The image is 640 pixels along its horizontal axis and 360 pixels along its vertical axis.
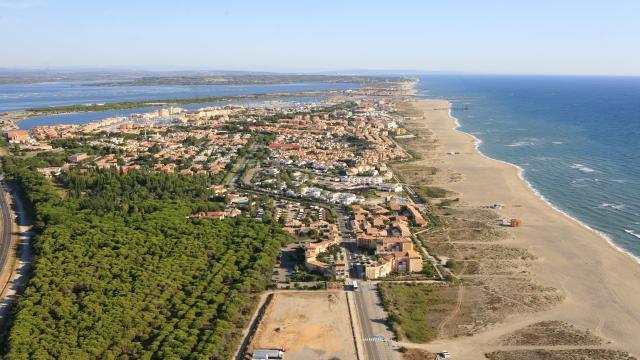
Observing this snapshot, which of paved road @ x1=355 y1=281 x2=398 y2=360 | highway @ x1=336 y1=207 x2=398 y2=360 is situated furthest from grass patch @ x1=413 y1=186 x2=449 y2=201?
paved road @ x1=355 y1=281 x2=398 y2=360

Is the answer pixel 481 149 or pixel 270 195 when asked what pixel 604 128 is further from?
pixel 270 195

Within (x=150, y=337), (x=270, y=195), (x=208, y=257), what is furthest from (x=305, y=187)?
(x=150, y=337)

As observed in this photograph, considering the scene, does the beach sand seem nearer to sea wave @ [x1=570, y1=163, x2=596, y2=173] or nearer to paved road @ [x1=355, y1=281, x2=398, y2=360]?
paved road @ [x1=355, y1=281, x2=398, y2=360]

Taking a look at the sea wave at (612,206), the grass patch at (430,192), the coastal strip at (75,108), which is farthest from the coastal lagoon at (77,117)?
the sea wave at (612,206)

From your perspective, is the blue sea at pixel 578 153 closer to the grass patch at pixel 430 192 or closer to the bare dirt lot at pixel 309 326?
the grass patch at pixel 430 192

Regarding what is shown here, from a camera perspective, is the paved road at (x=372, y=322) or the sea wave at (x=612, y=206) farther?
the sea wave at (x=612, y=206)

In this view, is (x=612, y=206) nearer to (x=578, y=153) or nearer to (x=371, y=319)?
(x=578, y=153)
